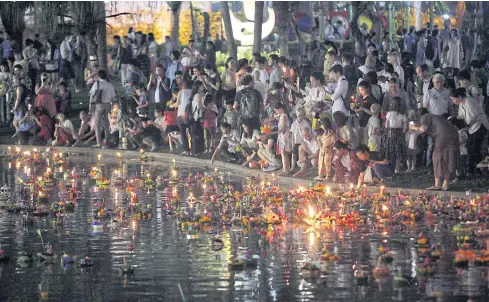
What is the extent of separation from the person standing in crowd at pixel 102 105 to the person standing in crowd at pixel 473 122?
1152 centimetres

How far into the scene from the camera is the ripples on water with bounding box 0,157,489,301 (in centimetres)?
1330

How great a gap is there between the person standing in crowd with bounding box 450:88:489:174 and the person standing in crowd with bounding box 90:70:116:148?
11.5 meters

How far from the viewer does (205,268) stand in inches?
587

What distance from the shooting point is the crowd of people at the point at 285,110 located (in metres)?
22.5

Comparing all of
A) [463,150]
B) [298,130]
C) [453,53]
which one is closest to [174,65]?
[453,53]

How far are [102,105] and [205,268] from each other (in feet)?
56.5

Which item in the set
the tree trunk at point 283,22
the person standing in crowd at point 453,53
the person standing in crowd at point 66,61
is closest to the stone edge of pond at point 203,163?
the person standing in crowd at point 66,61

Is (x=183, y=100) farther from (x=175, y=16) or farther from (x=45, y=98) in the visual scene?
(x=175, y=16)

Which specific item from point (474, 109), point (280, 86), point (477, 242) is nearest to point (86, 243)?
point (477, 242)

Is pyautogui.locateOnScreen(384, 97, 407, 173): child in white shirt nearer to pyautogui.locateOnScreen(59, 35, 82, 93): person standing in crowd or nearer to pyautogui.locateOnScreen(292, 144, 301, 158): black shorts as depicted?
pyautogui.locateOnScreen(292, 144, 301, 158): black shorts

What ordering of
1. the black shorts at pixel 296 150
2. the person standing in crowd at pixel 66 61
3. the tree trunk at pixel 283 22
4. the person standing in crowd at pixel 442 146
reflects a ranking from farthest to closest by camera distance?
the tree trunk at pixel 283 22
the person standing in crowd at pixel 66 61
the black shorts at pixel 296 150
the person standing in crowd at pixel 442 146

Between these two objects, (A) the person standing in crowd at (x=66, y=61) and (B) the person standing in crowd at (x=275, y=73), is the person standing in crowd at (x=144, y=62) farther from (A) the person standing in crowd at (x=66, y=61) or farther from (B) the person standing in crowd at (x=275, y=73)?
(B) the person standing in crowd at (x=275, y=73)

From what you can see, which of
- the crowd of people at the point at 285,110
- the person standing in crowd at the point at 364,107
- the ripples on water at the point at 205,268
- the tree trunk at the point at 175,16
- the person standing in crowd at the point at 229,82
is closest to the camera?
the ripples on water at the point at 205,268

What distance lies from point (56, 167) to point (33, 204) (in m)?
7.01
